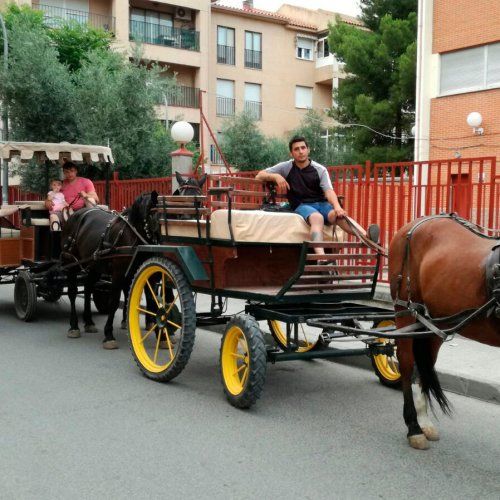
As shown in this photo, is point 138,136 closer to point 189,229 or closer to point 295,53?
point 189,229

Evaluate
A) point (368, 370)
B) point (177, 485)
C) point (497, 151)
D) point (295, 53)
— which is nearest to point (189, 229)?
point (368, 370)

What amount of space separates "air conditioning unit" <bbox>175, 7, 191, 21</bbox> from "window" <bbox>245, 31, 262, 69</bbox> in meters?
4.40

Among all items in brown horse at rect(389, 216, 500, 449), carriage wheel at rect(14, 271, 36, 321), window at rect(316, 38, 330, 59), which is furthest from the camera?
window at rect(316, 38, 330, 59)

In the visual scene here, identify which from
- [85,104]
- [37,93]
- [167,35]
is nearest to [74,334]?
[85,104]

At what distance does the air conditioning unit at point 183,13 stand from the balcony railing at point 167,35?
88cm

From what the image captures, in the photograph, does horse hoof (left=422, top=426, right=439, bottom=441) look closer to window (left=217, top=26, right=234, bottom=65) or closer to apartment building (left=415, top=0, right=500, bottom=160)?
apartment building (left=415, top=0, right=500, bottom=160)

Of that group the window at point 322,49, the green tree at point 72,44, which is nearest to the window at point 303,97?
Answer: the window at point 322,49

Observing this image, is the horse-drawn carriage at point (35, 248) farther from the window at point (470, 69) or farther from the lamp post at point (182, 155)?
the window at point (470, 69)

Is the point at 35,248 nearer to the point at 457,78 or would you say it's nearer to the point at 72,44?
the point at 457,78

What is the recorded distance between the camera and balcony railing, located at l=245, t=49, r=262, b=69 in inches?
1556

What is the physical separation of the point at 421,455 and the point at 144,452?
186cm

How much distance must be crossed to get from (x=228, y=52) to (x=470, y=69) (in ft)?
Answer: 71.8

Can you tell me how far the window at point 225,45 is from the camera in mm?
38562

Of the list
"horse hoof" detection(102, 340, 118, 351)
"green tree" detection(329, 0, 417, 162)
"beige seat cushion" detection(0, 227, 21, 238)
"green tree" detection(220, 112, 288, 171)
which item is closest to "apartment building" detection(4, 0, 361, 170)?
"green tree" detection(220, 112, 288, 171)
